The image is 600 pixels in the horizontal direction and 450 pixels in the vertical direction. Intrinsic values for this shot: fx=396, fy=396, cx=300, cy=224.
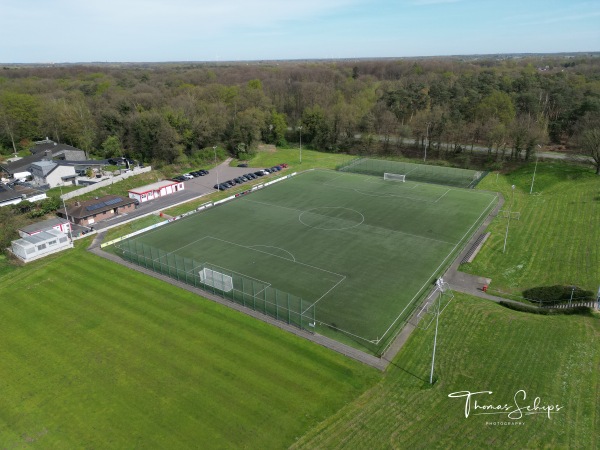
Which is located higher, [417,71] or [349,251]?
[417,71]

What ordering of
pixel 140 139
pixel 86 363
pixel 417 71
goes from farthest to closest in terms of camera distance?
pixel 417 71, pixel 140 139, pixel 86 363

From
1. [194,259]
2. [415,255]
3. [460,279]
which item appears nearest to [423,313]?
[460,279]

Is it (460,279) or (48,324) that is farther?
(460,279)

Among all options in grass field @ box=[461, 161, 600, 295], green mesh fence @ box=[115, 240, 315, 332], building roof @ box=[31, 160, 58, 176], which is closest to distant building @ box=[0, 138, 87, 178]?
building roof @ box=[31, 160, 58, 176]

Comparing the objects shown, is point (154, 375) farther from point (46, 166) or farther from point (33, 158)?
Result: point (33, 158)

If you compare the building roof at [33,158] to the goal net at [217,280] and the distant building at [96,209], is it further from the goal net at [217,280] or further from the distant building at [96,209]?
the goal net at [217,280]

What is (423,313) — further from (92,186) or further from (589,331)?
(92,186)
